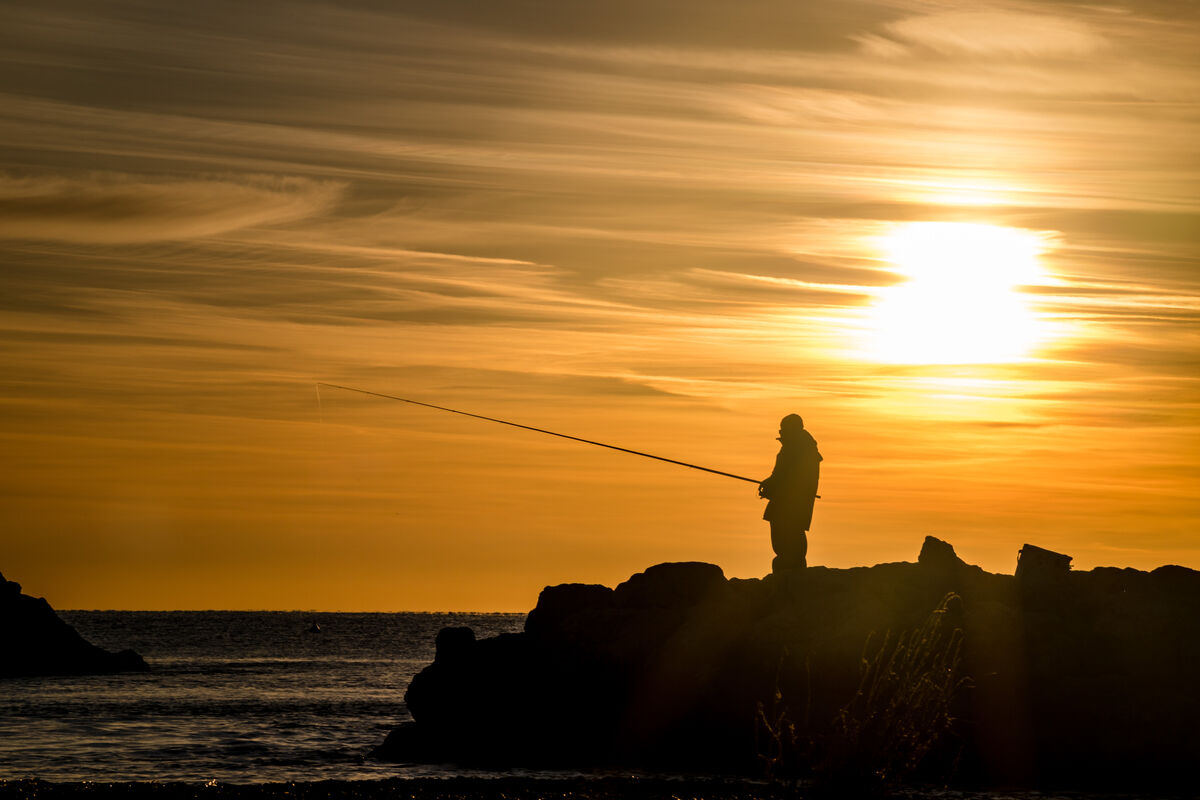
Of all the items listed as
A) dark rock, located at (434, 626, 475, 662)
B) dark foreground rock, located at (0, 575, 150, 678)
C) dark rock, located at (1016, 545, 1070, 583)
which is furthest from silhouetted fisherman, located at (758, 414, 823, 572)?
dark foreground rock, located at (0, 575, 150, 678)

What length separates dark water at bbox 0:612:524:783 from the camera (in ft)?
90.2

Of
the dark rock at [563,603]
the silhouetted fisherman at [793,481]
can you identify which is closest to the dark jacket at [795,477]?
the silhouetted fisherman at [793,481]

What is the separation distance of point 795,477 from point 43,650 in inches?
2551

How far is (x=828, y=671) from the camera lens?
958 inches

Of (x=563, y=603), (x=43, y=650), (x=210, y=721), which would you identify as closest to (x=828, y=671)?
(x=563, y=603)

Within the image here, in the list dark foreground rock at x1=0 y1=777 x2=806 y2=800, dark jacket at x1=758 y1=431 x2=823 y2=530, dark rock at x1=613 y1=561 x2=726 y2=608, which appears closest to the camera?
dark foreground rock at x1=0 y1=777 x2=806 y2=800

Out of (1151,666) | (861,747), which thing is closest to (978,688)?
(1151,666)

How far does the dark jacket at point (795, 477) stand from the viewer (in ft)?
76.6

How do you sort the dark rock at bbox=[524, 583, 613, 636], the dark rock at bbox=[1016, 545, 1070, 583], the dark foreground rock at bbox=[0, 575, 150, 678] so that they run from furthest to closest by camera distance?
the dark foreground rock at bbox=[0, 575, 150, 678]
the dark rock at bbox=[524, 583, 613, 636]
the dark rock at bbox=[1016, 545, 1070, 583]

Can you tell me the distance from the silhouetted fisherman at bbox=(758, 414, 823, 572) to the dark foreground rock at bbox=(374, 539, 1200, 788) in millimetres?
2314

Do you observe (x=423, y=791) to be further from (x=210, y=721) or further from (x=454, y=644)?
(x=210, y=721)

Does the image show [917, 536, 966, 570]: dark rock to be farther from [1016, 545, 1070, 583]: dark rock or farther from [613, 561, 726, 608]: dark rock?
[613, 561, 726, 608]: dark rock

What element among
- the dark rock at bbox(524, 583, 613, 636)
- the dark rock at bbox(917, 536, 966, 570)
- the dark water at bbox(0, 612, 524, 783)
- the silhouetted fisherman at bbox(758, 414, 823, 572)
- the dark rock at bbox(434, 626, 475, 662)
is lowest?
the dark water at bbox(0, 612, 524, 783)

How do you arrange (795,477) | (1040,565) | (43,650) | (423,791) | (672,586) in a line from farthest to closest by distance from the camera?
(43,650) → (672,586) → (1040,565) → (795,477) → (423,791)
